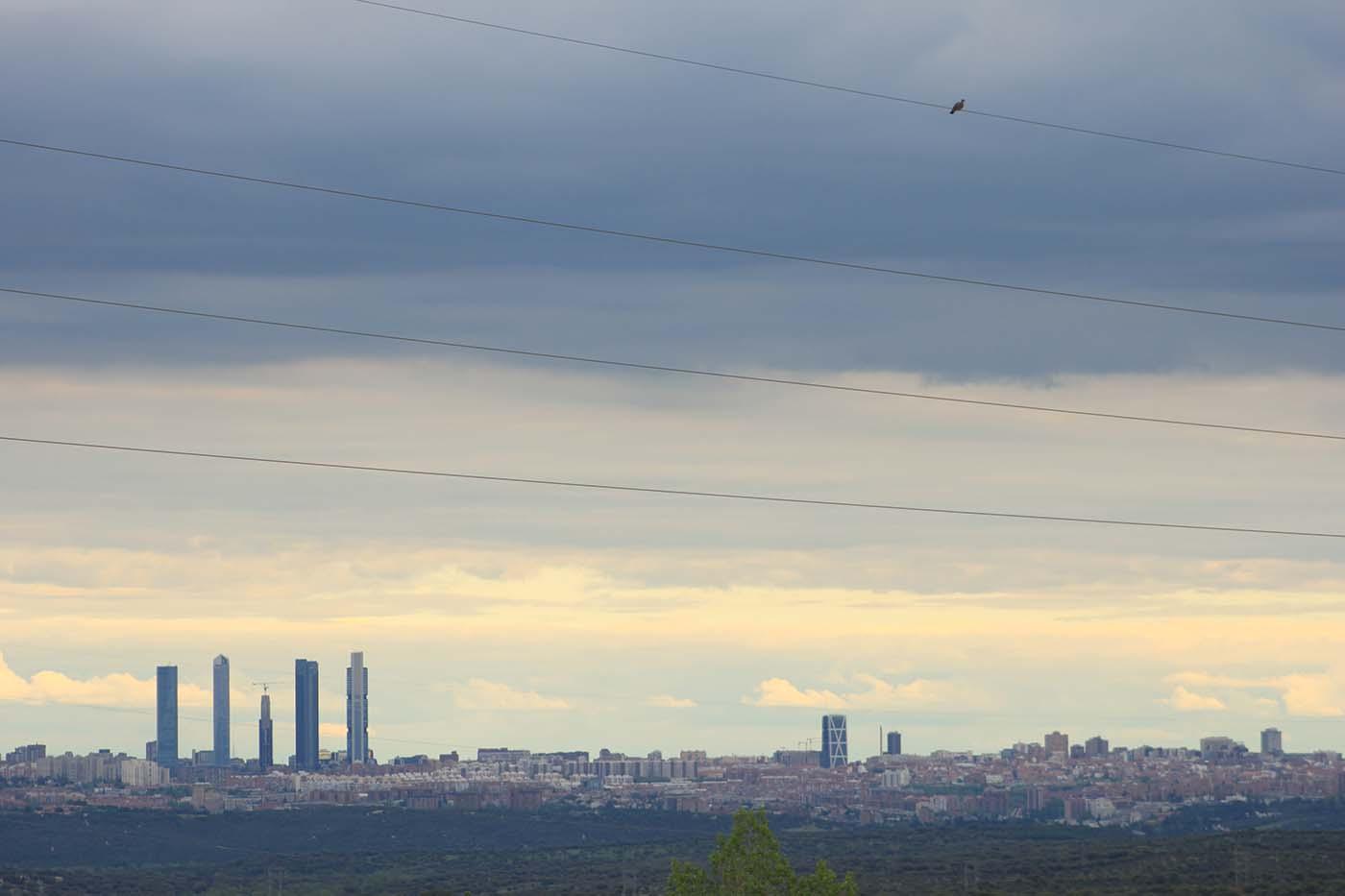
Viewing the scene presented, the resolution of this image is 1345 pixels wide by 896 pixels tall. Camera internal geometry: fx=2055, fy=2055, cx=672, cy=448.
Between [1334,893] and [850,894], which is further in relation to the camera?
[1334,893]

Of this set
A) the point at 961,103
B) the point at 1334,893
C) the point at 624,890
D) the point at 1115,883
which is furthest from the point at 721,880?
the point at 624,890

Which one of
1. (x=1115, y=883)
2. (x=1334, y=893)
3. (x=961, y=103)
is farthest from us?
(x=1115, y=883)

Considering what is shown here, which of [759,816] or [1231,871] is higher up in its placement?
[759,816]

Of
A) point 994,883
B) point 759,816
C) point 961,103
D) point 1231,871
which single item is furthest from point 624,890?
point 961,103

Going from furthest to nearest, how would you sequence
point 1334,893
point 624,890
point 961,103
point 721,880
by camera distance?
point 624,890 → point 1334,893 → point 721,880 → point 961,103

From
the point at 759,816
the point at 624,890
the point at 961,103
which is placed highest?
the point at 961,103

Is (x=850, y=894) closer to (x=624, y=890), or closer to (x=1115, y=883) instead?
(x=1115, y=883)
